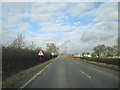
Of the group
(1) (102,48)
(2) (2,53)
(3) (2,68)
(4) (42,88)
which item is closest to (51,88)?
(4) (42,88)

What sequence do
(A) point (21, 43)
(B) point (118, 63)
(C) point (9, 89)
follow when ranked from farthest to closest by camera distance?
(A) point (21, 43) → (B) point (118, 63) → (C) point (9, 89)

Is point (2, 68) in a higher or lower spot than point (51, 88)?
higher

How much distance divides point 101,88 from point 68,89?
1.80m

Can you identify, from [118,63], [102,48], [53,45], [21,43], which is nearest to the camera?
[118,63]

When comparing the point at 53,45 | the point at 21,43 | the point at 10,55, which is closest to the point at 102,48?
the point at 53,45

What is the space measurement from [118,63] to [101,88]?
50.9 ft

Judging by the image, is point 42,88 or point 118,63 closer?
point 42,88

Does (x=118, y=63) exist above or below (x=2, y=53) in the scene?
below

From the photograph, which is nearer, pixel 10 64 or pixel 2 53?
pixel 2 53

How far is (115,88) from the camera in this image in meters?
7.23

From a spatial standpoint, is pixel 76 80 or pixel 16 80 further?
pixel 76 80

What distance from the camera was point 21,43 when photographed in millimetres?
37000

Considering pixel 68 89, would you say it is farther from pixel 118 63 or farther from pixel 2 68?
pixel 118 63

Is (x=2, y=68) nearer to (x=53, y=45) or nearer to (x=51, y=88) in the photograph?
(x=51, y=88)
